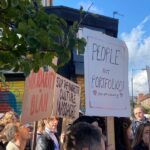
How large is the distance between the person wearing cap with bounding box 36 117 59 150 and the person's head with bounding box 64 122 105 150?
2.58m

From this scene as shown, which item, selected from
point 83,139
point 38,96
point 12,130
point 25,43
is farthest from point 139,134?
point 25,43

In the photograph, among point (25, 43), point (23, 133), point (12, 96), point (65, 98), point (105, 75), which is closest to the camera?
point (25, 43)

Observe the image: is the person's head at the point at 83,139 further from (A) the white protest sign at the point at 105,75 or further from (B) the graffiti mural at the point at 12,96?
(B) the graffiti mural at the point at 12,96

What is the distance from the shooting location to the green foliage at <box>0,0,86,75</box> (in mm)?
2084

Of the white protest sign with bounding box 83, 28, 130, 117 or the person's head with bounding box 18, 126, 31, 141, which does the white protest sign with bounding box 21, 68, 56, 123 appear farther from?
the person's head with bounding box 18, 126, 31, 141

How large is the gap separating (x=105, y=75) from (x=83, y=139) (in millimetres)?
2099

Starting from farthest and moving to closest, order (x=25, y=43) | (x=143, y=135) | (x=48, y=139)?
(x=48, y=139) → (x=143, y=135) → (x=25, y=43)

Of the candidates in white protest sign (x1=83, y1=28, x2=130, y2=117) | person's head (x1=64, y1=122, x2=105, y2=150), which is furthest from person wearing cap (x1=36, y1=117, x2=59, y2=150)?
person's head (x1=64, y1=122, x2=105, y2=150)

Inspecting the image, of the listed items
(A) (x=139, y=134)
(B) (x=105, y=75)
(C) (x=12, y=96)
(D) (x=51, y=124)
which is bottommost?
(A) (x=139, y=134)

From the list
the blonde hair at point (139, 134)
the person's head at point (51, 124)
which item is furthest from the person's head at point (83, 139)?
the person's head at point (51, 124)

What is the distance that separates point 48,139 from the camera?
5.20m

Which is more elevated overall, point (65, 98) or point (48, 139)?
point (65, 98)

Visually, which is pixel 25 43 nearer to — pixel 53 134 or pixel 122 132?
pixel 122 132

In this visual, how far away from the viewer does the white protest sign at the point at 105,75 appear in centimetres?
410
